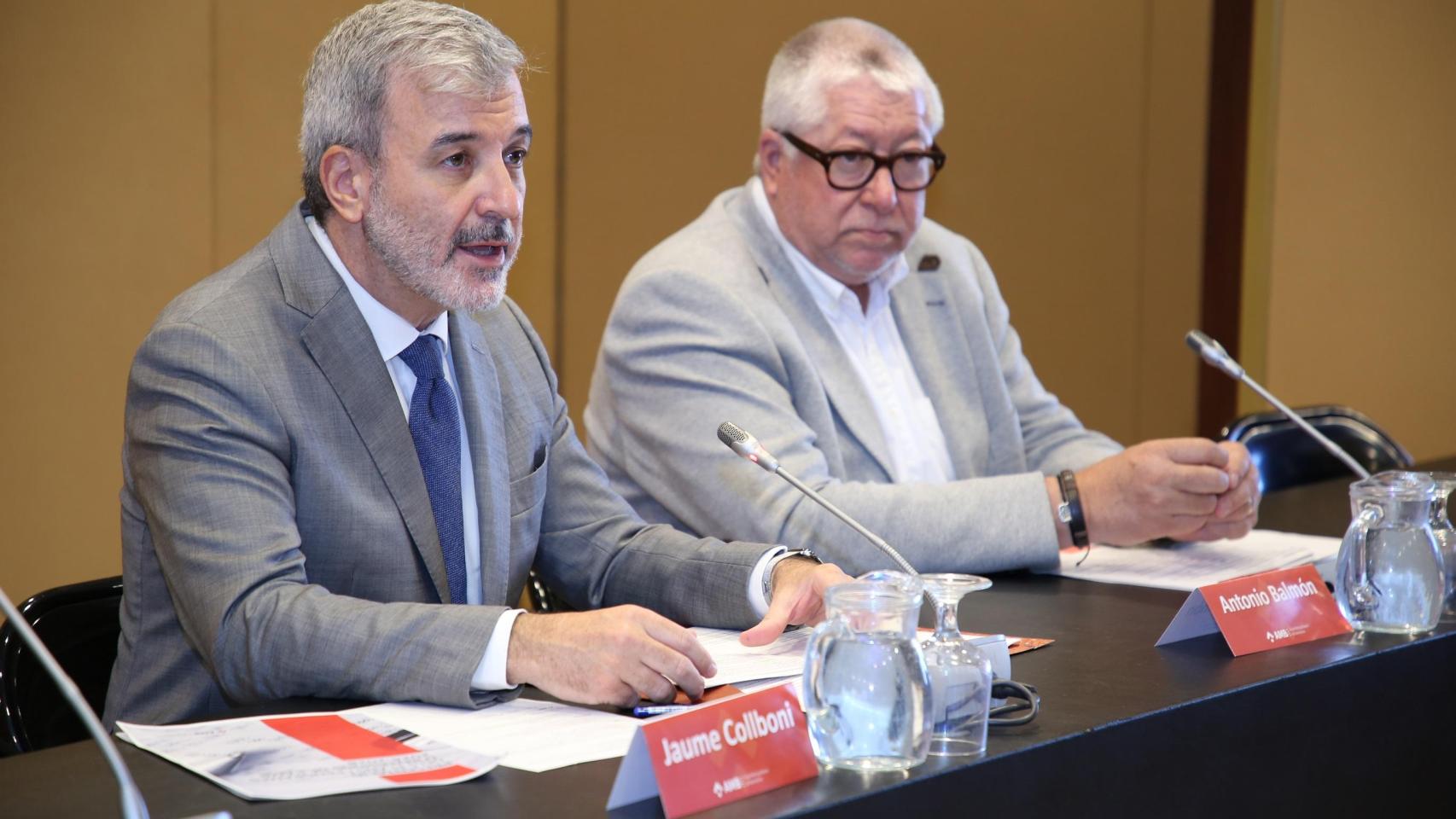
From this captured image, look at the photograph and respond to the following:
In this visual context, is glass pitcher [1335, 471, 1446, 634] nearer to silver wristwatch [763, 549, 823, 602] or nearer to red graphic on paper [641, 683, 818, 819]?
silver wristwatch [763, 549, 823, 602]

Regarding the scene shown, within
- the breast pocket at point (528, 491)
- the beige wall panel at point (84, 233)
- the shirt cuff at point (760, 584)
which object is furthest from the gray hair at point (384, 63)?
the beige wall panel at point (84, 233)

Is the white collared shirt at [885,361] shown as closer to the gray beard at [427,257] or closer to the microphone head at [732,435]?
the gray beard at [427,257]

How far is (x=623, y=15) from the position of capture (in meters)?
4.69

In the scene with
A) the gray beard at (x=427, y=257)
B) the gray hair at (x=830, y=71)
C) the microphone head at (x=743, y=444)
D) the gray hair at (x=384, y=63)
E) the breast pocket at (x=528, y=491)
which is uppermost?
the gray hair at (x=830, y=71)

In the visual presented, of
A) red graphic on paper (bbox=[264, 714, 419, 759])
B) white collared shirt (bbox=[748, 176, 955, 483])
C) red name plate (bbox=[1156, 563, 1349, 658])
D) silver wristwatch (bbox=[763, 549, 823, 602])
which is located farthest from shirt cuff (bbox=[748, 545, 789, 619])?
white collared shirt (bbox=[748, 176, 955, 483])

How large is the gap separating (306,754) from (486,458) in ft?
2.35

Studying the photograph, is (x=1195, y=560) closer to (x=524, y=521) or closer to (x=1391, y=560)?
(x=1391, y=560)

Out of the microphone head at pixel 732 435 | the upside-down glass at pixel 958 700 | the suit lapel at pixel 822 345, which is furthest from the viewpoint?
the suit lapel at pixel 822 345

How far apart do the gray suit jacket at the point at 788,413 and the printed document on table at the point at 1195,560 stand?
4.1 inches

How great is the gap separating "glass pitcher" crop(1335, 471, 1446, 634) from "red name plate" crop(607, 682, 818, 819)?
0.87 meters

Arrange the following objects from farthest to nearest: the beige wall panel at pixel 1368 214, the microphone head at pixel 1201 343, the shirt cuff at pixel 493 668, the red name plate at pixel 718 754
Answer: the beige wall panel at pixel 1368 214 → the microphone head at pixel 1201 343 → the shirt cuff at pixel 493 668 → the red name plate at pixel 718 754

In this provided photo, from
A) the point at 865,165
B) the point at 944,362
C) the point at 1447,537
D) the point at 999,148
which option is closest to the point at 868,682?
the point at 1447,537

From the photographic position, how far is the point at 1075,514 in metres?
2.30

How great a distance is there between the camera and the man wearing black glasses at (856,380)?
230 cm
